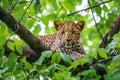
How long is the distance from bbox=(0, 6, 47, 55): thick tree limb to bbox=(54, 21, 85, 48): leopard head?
5.53ft

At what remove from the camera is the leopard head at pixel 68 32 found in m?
4.78

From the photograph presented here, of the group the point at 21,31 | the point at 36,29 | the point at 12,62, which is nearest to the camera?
the point at 12,62

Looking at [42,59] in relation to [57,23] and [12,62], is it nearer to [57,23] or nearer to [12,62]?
[12,62]

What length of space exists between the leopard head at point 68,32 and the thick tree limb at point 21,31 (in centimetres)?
168

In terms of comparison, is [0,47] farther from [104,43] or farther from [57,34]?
[57,34]

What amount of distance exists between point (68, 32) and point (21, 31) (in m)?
1.96

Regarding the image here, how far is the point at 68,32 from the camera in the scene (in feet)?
16.0

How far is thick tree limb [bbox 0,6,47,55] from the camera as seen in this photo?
286cm

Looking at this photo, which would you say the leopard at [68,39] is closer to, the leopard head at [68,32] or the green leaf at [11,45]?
the leopard head at [68,32]

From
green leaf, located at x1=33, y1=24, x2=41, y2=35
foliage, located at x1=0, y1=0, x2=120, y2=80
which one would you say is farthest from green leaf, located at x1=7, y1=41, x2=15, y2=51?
green leaf, located at x1=33, y1=24, x2=41, y2=35

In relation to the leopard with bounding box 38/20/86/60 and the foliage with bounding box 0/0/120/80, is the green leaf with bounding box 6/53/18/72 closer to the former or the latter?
the foliage with bounding box 0/0/120/80

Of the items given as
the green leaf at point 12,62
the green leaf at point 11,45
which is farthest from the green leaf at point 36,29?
the green leaf at point 12,62

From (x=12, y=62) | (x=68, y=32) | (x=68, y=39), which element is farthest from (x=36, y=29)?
(x=68, y=32)

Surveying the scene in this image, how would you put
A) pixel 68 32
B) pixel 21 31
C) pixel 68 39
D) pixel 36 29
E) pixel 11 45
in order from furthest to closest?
pixel 68 32, pixel 68 39, pixel 36 29, pixel 21 31, pixel 11 45
